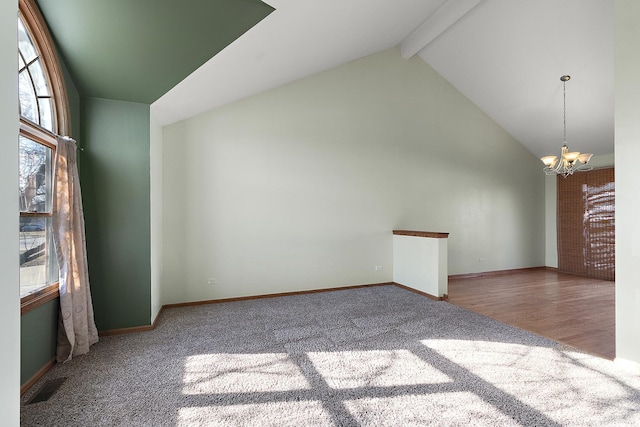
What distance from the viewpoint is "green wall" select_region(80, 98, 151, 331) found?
9.78 feet

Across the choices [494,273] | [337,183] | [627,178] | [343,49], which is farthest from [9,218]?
[494,273]

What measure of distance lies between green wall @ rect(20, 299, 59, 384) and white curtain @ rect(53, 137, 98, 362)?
65 millimetres

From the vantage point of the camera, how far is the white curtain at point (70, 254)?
8.20 feet

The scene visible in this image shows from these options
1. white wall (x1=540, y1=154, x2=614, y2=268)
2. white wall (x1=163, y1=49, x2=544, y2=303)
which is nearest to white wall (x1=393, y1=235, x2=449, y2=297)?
white wall (x1=163, y1=49, x2=544, y2=303)

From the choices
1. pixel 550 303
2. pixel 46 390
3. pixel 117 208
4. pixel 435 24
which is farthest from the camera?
pixel 435 24

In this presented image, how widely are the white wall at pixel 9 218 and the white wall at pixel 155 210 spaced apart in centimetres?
227

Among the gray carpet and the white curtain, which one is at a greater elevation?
the white curtain

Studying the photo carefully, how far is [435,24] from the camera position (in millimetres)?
4426

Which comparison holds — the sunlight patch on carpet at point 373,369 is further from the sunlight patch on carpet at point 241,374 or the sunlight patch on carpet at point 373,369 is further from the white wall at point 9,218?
the white wall at point 9,218

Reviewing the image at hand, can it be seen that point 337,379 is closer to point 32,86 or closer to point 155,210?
point 155,210

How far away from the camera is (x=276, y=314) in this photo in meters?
3.70

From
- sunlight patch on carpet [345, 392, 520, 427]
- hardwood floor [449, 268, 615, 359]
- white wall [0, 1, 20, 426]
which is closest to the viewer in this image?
white wall [0, 1, 20, 426]

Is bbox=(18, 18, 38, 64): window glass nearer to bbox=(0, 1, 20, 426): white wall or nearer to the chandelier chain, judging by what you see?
bbox=(0, 1, 20, 426): white wall

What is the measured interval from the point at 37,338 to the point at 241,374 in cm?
153
